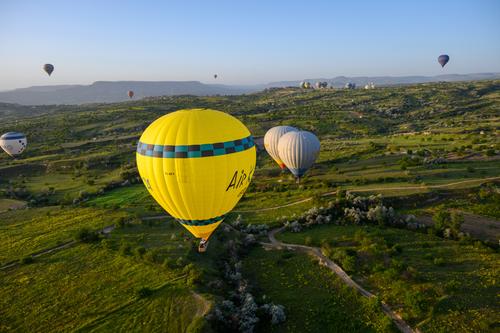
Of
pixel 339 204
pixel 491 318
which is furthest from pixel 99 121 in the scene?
pixel 491 318

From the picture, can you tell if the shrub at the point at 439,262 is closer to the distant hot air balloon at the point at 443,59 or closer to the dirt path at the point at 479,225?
the dirt path at the point at 479,225

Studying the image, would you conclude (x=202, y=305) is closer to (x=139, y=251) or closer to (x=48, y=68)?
(x=139, y=251)

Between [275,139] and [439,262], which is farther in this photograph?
[275,139]

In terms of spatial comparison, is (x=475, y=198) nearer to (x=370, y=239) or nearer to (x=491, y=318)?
(x=370, y=239)

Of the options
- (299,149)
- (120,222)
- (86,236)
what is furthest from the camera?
(299,149)

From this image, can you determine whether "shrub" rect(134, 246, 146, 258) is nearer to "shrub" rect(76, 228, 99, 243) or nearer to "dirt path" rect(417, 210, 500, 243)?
"shrub" rect(76, 228, 99, 243)

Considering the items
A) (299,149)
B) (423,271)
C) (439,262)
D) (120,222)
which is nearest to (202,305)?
(120,222)

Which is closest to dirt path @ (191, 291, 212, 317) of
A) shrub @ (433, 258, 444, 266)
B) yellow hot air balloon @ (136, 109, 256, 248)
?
yellow hot air balloon @ (136, 109, 256, 248)
